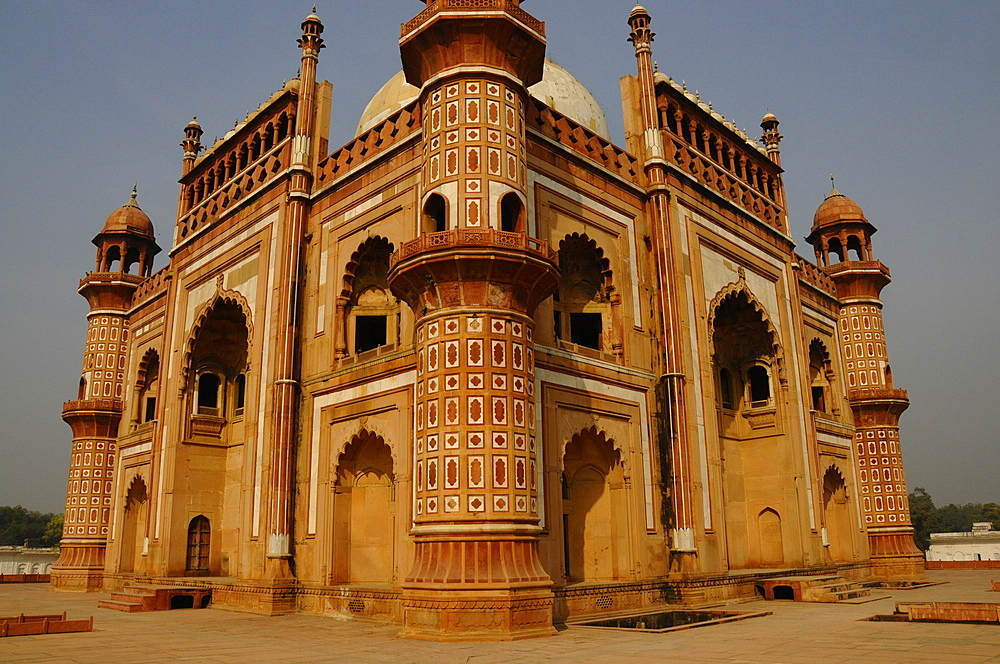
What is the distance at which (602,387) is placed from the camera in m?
17.0

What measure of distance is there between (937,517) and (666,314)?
89872 millimetres

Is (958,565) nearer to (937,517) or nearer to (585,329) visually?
(585,329)

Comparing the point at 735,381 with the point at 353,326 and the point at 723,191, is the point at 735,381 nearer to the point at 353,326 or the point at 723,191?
the point at 723,191

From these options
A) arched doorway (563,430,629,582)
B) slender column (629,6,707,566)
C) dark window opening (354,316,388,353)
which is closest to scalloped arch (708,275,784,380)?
slender column (629,6,707,566)

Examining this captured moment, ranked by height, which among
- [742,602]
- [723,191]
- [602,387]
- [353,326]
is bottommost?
[742,602]

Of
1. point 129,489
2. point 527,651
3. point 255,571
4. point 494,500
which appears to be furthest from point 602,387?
point 129,489

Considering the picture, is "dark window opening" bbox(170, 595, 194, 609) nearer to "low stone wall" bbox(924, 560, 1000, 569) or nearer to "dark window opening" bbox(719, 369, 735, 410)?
"dark window opening" bbox(719, 369, 735, 410)

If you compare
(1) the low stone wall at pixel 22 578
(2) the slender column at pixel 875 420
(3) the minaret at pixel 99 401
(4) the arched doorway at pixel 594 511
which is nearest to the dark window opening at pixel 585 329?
(4) the arched doorway at pixel 594 511

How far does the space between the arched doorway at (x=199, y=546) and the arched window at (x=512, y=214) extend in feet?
44.6

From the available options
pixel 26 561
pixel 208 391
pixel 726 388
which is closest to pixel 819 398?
pixel 726 388

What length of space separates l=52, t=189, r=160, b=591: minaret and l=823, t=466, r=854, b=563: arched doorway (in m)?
23.7

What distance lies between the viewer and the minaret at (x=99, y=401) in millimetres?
26906

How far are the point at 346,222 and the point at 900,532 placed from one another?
67.9 ft

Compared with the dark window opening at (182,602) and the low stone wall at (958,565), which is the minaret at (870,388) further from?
the dark window opening at (182,602)
